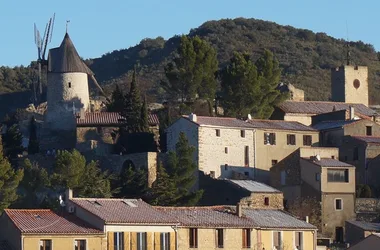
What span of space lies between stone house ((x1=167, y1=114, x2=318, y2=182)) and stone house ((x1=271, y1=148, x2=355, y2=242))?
2.98m

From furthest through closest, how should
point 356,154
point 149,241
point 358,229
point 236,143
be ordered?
point 356,154, point 236,143, point 358,229, point 149,241

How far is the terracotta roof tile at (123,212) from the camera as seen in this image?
201 ft

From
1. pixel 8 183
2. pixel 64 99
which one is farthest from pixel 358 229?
pixel 64 99

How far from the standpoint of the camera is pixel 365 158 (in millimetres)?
82312

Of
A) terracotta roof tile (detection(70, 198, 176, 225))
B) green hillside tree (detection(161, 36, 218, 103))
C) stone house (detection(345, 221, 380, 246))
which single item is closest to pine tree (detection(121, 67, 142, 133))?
green hillside tree (detection(161, 36, 218, 103))

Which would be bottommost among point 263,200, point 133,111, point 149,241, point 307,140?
point 149,241

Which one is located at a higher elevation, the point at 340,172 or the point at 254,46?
the point at 254,46

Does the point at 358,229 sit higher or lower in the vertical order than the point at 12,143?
lower

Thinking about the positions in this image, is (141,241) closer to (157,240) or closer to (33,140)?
(157,240)

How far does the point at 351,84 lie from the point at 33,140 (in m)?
23.9

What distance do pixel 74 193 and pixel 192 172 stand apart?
6.51 meters

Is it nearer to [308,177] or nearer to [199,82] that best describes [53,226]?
[308,177]

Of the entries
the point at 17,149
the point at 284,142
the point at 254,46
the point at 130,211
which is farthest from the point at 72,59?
the point at 254,46

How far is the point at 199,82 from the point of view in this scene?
288ft
